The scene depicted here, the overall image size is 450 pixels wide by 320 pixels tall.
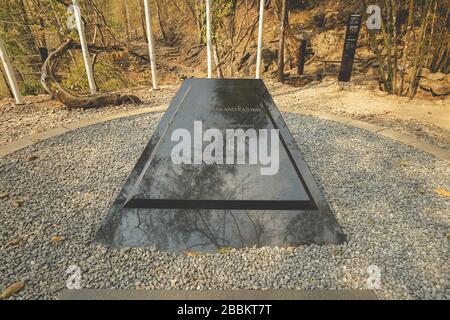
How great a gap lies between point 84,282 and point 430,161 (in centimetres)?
416

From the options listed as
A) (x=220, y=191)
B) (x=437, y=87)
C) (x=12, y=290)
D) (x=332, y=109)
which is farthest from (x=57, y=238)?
(x=437, y=87)

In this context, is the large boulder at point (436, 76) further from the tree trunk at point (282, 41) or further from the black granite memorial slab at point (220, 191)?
the black granite memorial slab at point (220, 191)

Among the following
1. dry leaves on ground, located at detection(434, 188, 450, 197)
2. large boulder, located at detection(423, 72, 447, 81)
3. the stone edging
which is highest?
large boulder, located at detection(423, 72, 447, 81)

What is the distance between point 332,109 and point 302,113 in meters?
0.76

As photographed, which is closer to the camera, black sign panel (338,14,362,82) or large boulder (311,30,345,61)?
black sign panel (338,14,362,82)

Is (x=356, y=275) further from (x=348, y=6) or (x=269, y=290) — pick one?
(x=348, y=6)

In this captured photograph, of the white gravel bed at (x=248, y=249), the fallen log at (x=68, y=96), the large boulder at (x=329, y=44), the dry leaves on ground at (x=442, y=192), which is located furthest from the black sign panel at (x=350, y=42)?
the fallen log at (x=68, y=96)

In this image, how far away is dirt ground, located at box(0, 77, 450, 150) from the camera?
15.3ft

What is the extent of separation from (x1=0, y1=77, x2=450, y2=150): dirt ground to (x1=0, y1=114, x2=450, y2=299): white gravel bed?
103 cm

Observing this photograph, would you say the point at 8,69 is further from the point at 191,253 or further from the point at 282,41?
the point at 282,41

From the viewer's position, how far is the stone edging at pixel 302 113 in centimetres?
392

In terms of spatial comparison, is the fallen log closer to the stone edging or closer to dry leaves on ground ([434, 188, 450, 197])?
the stone edging

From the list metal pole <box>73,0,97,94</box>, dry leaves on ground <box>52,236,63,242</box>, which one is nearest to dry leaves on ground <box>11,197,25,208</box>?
dry leaves on ground <box>52,236,63,242</box>

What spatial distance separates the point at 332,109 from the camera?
18.6 feet
